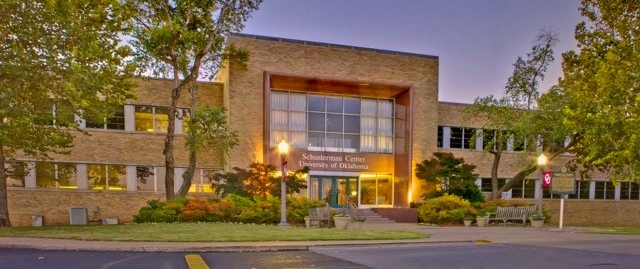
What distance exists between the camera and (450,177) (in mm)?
26844

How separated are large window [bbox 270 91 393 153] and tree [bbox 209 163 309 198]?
3784 mm

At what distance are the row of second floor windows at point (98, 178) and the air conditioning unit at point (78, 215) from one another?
1313mm

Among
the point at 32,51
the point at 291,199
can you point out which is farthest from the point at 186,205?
the point at 32,51

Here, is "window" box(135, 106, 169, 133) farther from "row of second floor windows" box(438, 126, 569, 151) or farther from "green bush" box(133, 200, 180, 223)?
"row of second floor windows" box(438, 126, 569, 151)

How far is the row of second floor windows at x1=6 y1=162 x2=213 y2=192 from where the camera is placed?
23.8 meters

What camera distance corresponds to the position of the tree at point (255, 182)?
22.9m

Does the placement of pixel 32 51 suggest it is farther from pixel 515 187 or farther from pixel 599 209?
pixel 599 209

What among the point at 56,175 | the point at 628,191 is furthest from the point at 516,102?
the point at 56,175

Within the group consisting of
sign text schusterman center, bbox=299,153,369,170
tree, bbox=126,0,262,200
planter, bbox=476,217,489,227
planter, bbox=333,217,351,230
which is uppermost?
tree, bbox=126,0,262,200

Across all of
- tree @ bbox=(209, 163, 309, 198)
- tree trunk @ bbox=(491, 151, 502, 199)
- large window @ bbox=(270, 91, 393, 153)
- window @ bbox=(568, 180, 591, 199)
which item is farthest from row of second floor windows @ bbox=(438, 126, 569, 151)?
tree @ bbox=(209, 163, 309, 198)

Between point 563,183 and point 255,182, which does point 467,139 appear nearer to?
point 563,183

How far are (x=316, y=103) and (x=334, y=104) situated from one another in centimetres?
114

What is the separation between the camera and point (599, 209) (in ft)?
112

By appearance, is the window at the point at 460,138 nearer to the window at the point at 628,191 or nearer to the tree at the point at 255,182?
the tree at the point at 255,182
